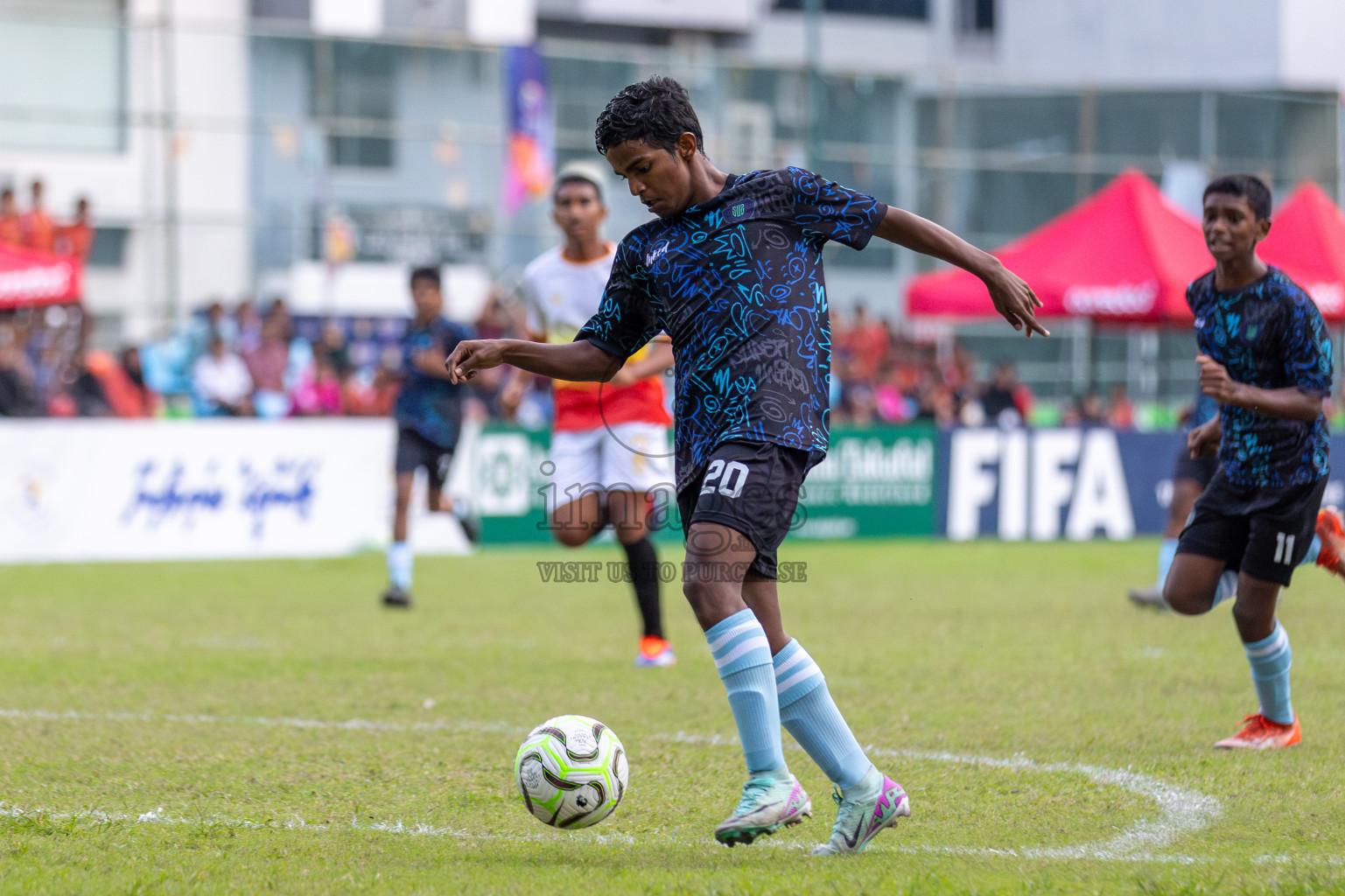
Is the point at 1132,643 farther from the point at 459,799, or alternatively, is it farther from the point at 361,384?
the point at 361,384

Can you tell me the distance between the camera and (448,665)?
8.09 meters

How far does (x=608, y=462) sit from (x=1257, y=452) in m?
3.29

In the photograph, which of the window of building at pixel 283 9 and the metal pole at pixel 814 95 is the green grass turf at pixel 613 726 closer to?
the metal pole at pixel 814 95

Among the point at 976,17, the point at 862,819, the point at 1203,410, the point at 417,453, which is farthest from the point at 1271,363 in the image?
the point at 976,17

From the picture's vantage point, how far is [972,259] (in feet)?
13.9

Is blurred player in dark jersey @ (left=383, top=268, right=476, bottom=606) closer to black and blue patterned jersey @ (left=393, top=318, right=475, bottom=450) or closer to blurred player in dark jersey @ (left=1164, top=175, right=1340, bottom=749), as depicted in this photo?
black and blue patterned jersey @ (left=393, top=318, right=475, bottom=450)

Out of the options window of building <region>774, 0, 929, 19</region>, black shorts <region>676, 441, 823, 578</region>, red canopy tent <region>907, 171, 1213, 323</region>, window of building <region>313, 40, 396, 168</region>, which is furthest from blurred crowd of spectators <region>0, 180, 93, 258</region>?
window of building <region>774, 0, 929, 19</region>

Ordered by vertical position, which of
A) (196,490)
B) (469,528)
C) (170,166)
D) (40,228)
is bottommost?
(469,528)

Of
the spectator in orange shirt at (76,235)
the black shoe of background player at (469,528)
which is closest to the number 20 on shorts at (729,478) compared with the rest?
the black shoe of background player at (469,528)

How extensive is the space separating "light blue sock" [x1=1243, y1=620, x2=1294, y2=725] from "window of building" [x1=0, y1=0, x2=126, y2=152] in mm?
18920

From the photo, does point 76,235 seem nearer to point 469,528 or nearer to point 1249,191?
point 469,528

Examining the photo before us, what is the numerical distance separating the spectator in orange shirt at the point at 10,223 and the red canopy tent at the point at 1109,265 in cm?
969

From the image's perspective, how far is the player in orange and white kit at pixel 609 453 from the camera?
7941mm

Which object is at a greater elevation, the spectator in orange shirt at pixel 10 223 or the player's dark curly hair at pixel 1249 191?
the spectator in orange shirt at pixel 10 223
